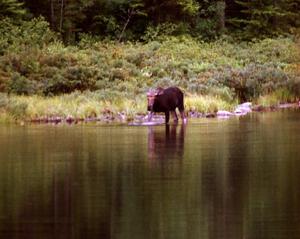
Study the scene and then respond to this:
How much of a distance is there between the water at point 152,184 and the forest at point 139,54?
9615mm

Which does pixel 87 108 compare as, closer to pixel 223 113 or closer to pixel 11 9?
pixel 223 113

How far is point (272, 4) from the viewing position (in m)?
60.1

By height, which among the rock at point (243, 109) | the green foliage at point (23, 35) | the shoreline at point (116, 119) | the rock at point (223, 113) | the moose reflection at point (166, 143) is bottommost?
the moose reflection at point (166, 143)

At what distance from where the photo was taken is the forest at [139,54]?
37594 millimetres

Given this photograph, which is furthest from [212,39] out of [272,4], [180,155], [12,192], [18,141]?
[12,192]

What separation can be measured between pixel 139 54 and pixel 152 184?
30618mm

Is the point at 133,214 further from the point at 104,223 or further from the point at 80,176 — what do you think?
the point at 80,176

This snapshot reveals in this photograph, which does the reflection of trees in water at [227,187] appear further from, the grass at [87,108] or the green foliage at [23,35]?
the green foliage at [23,35]

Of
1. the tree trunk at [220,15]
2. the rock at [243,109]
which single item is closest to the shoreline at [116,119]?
the rock at [243,109]

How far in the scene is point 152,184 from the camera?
1662 centimetres

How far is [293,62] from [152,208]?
35601mm

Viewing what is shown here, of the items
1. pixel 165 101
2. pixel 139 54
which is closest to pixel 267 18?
pixel 139 54

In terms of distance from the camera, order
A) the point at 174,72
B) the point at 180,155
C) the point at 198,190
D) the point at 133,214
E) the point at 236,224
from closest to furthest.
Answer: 1. the point at 236,224
2. the point at 133,214
3. the point at 198,190
4. the point at 180,155
5. the point at 174,72

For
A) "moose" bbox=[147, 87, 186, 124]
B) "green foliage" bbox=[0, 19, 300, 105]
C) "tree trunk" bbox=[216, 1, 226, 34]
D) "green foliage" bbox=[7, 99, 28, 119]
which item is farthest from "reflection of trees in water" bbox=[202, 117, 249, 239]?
"tree trunk" bbox=[216, 1, 226, 34]
